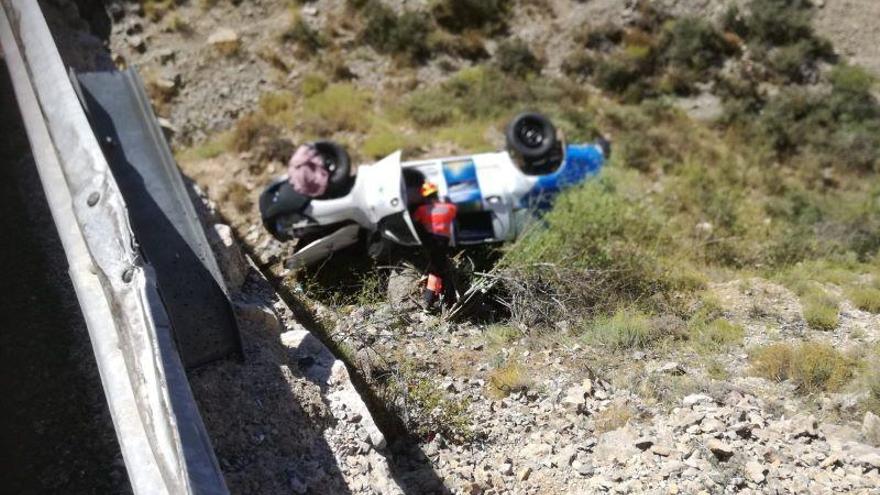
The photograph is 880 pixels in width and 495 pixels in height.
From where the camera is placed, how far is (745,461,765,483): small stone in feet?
15.6

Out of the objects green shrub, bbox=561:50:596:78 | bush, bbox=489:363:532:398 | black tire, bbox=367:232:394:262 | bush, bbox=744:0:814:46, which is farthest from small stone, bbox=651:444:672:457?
bush, bbox=744:0:814:46

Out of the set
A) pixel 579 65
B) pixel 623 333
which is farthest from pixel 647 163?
pixel 623 333

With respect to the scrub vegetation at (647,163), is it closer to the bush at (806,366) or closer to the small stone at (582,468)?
the bush at (806,366)

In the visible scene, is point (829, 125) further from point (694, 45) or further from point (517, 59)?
point (517, 59)

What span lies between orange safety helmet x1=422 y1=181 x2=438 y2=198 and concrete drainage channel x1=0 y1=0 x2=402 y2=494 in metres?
2.48

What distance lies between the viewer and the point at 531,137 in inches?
360

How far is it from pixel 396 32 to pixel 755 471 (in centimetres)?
904

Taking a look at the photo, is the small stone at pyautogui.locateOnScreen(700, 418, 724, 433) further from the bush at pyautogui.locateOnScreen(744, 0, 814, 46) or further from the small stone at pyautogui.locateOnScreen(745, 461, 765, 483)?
the bush at pyautogui.locateOnScreen(744, 0, 814, 46)

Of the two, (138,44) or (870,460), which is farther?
(138,44)

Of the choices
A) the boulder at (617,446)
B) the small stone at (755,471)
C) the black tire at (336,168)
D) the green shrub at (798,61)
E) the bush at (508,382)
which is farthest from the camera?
the green shrub at (798,61)

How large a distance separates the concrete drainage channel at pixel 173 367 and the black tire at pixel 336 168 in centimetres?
220

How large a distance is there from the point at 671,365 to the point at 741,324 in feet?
4.42

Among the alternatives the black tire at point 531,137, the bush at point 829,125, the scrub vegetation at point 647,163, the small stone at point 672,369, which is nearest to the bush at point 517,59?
the scrub vegetation at point 647,163

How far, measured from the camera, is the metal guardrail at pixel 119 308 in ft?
9.86
